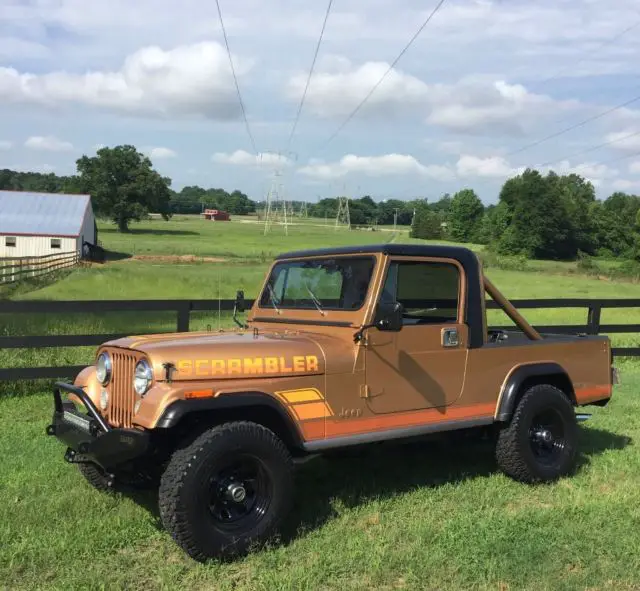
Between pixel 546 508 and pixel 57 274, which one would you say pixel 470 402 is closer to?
pixel 546 508

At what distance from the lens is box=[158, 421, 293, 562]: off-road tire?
146 inches

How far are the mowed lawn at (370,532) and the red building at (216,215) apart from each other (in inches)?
4918

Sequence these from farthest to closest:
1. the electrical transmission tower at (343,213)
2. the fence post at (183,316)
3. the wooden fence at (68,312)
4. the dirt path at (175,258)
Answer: the electrical transmission tower at (343,213)
the dirt path at (175,258)
the fence post at (183,316)
the wooden fence at (68,312)

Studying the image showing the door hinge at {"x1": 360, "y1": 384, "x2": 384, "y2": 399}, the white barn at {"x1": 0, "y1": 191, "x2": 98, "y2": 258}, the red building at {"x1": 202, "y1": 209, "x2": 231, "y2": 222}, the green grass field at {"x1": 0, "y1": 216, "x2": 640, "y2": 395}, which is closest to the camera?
the door hinge at {"x1": 360, "y1": 384, "x2": 384, "y2": 399}

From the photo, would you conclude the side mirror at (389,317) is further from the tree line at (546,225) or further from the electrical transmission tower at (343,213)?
the electrical transmission tower at (343,213)

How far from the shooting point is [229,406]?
389 centimetres

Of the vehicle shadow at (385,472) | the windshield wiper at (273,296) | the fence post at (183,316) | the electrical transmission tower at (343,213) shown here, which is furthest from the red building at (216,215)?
the windshield wiper at (273,296)

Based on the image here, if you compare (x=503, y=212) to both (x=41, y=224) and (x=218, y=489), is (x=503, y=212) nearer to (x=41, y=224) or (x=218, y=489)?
(x=41, y=224)

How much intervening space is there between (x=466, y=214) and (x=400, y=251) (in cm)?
10750

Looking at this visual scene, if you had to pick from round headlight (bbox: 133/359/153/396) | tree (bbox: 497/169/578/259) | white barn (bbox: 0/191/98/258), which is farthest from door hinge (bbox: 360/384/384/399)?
tree (bbox: 497/169/578/259)

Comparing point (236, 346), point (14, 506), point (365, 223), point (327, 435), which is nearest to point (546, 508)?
point (327, 435)

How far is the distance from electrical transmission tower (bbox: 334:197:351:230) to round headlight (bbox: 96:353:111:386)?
81.4 meters

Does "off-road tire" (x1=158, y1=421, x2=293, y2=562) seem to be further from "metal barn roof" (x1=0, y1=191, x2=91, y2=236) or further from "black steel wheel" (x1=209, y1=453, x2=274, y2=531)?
"metal barn roof" (x1=0, y1=191, x2=91, y2=236)

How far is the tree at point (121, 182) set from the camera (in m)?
91.1
